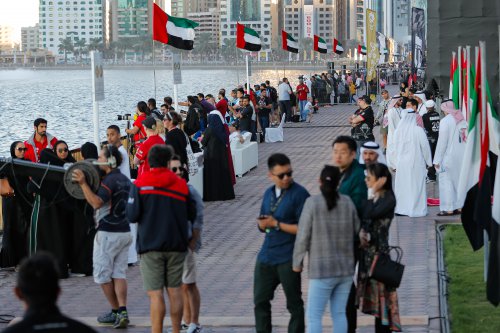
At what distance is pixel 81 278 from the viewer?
12547 mm

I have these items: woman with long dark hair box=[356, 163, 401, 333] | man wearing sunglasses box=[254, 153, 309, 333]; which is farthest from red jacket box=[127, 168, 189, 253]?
woman with long dark hair box=[356, 163, 401, 333]

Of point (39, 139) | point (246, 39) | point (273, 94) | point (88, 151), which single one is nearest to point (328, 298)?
point (88, 151)

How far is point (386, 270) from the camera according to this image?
837 cm

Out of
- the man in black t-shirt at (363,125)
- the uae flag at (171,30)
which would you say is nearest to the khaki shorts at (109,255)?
the man in black t-shirt at (363,125)

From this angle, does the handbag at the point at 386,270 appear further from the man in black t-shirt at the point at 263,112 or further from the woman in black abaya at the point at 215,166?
the man in black t-shirt at the point at 263,112

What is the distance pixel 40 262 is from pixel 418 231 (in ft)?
35.9

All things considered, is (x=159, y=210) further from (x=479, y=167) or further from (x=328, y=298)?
(x=479, y=167)

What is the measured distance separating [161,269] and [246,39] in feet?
84.7

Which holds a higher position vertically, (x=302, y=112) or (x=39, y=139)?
(x=39, y=139)

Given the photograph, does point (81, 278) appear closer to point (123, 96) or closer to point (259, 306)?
point (259, 306)

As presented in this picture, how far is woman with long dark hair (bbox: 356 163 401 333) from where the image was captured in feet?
27.6

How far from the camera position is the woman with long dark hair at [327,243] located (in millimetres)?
7906

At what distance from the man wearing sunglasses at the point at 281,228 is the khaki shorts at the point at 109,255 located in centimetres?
188

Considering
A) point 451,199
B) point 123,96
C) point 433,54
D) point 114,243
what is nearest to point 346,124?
point 433,54
